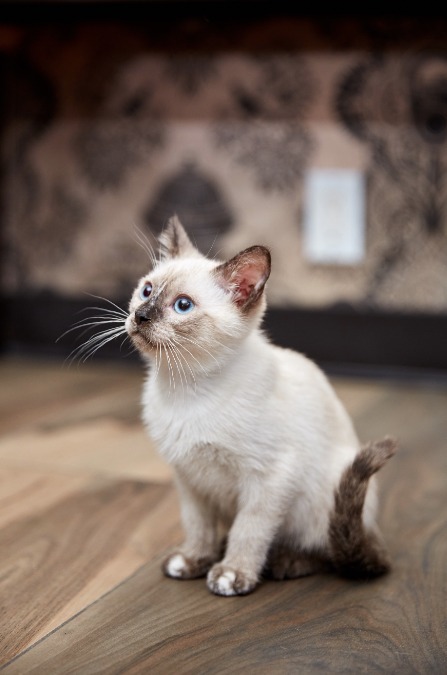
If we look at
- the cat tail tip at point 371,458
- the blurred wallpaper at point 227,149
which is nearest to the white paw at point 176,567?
the cat tail tip at point 371,458

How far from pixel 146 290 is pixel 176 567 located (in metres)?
0.41

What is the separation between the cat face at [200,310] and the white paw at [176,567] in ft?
0.97

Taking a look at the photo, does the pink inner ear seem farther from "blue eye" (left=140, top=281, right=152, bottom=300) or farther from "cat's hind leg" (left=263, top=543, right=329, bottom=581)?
"cat's hind leg" (left=263, top=543, right=329, bottom=581)

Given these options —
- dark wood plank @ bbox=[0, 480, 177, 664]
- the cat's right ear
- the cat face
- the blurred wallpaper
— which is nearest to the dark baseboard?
the blurred wallpaper

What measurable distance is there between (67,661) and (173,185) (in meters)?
2.12

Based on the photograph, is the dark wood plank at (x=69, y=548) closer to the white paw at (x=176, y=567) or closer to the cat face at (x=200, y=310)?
the white paw at (x=176, y=567)

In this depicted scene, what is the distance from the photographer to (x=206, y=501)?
1137mm

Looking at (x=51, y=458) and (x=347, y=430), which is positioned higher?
(x=347, y=430)

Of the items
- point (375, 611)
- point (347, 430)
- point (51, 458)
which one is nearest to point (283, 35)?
point (51, 458)

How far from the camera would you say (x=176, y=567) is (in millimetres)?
1129

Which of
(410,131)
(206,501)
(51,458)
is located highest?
(410,131)

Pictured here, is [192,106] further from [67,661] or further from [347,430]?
[67,661]

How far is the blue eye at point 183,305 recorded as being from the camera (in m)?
1.02

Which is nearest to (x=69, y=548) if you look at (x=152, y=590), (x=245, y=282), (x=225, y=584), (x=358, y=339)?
(x=152, y=590)
